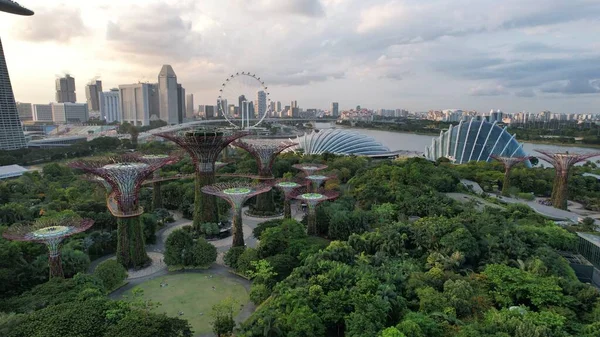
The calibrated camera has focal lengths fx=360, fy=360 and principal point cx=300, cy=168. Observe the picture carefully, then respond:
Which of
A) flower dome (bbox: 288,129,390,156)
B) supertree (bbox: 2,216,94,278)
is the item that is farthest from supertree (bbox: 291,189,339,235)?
flower dome (bbox: 288,129,390,156)

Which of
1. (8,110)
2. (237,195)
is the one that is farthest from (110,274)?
(8,110)

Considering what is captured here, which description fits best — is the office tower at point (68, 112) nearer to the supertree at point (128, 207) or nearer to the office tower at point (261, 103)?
the office tower at point (261, 103)

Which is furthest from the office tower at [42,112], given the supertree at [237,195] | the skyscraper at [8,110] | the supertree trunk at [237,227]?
the supertree trunk at [237,227]

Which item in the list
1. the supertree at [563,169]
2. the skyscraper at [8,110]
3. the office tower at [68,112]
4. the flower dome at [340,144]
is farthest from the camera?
the office tower at [68,112]

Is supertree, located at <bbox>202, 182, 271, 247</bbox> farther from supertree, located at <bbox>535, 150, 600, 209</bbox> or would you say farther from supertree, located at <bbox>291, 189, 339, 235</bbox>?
supertree, located at <bbox>535, 150, 600, 209</bbox>

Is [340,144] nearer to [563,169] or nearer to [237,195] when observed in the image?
[563,169]

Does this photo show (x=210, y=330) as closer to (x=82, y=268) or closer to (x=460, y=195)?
(x=82, y=268)
